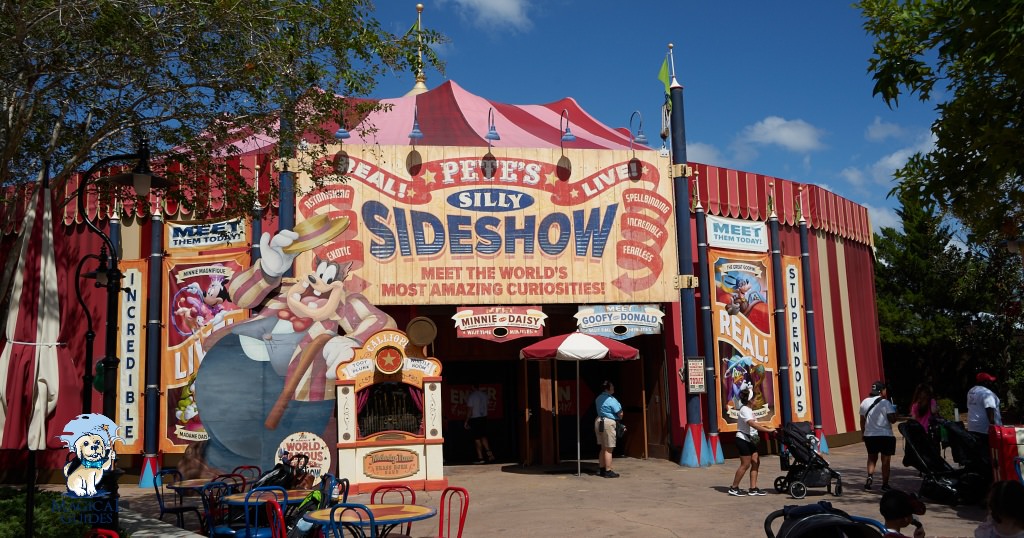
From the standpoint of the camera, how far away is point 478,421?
58.8ft

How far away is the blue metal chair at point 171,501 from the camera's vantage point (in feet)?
31.0

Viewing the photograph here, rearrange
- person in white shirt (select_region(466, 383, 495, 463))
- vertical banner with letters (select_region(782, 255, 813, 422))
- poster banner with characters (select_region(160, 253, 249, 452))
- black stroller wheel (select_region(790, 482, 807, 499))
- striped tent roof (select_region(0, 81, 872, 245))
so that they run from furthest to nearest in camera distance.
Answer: person in white shirt (select_region(466, 383, 495, 463)) → vertical banner with letters (select_region(782, 255, 813, 422)) → striped tent roof (select_region(0, 81, 872, 245)) → poster banner with characters (select_region(160, 253, 249, 452)) → black stroller wheel (select_region(790, 482, 807, 499))

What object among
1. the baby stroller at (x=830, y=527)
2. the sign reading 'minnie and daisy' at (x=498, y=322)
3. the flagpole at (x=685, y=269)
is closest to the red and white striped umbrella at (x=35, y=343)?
the baby stroller at (x=830, y=527)

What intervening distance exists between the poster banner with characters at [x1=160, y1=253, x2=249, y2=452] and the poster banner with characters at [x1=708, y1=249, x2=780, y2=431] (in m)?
9.07

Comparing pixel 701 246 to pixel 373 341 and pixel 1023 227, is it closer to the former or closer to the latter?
pixel 1023 227

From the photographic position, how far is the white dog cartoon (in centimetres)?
789

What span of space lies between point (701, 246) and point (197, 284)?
9562 mm

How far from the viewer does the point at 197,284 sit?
1566cm

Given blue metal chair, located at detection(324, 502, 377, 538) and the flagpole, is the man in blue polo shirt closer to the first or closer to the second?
the flagpole

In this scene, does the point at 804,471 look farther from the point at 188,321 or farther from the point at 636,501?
the point at 188,321

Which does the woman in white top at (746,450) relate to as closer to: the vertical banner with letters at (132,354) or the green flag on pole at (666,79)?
the green flag on pole at (666,79)

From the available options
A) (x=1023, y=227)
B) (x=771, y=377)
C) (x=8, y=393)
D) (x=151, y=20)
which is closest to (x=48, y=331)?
(x=8, y=393)

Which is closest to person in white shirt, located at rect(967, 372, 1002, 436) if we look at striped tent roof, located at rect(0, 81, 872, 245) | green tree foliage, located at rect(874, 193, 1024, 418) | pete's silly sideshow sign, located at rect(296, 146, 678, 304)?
Answer: pete's silly sideshow sign, located at rect(296, 146, 678, 304)

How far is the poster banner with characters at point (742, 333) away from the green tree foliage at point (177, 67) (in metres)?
8.28
